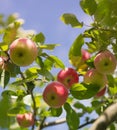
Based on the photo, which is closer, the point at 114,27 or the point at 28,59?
the point at 28,59

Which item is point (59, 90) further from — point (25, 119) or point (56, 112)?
point (25, 119)

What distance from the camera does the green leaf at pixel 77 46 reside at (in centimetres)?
183

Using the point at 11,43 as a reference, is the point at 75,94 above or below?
below

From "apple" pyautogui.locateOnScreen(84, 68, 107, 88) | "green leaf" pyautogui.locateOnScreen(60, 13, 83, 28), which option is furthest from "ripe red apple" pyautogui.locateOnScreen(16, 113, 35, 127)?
"green leaf" pyautogui.locateOnScreen(60, 13, 83, 28)

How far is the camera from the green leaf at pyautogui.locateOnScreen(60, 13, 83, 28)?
6.41 ft

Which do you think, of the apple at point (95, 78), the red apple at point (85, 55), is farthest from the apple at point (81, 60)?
the apple at point (95, 78)

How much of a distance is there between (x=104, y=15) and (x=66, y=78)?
1.17 ft

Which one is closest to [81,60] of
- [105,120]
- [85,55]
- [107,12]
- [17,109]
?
[85,55]

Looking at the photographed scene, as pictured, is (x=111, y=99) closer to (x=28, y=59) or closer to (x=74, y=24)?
(x=74, y=24)

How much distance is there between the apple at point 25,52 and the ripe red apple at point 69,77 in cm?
21

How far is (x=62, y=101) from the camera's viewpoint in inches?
69.3

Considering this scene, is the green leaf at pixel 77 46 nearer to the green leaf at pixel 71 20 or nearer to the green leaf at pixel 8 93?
the green leaf at pixel 71 20

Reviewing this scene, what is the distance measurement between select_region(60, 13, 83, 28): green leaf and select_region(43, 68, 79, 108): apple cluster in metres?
0.25

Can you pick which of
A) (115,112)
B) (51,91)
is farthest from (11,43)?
(115,112)
